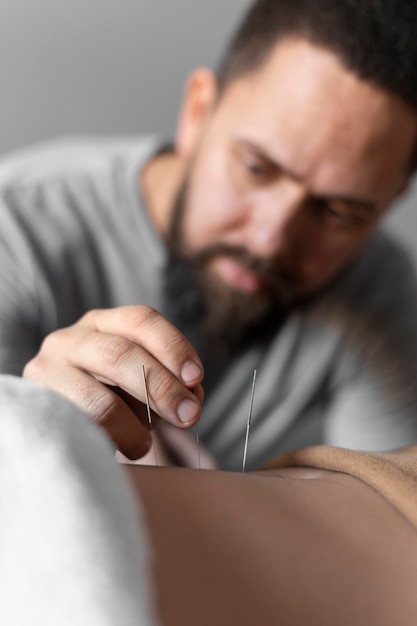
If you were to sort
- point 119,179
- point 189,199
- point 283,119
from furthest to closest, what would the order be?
point 119,179 → point 189,199 → point 283,119

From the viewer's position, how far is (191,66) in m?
2.04

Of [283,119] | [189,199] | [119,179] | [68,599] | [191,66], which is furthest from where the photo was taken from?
[191,66]

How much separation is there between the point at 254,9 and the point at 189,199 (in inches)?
14.8

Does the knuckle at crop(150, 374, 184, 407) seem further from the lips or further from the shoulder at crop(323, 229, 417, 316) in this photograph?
the shoulder at crop(323, 229, 417, 316)

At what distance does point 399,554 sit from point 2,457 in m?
0.29

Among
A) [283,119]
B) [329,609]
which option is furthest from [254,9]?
[329,609]

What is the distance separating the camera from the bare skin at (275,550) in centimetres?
44

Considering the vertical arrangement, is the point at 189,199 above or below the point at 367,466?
below

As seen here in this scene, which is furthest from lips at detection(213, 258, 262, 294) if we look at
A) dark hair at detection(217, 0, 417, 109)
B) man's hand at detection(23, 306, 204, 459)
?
man's hand at detection(23, 306, 204, 459)

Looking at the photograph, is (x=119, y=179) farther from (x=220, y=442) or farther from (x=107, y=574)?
(x=107, y=574)

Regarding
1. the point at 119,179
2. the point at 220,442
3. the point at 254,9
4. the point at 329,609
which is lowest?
the point at 220,442

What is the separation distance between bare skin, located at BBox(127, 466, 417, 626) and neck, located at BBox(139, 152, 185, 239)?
3.33 ft

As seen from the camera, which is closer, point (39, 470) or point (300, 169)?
point (39, 470)

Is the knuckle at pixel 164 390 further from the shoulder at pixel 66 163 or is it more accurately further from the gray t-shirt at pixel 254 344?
the shoulder at pixel 66 163
